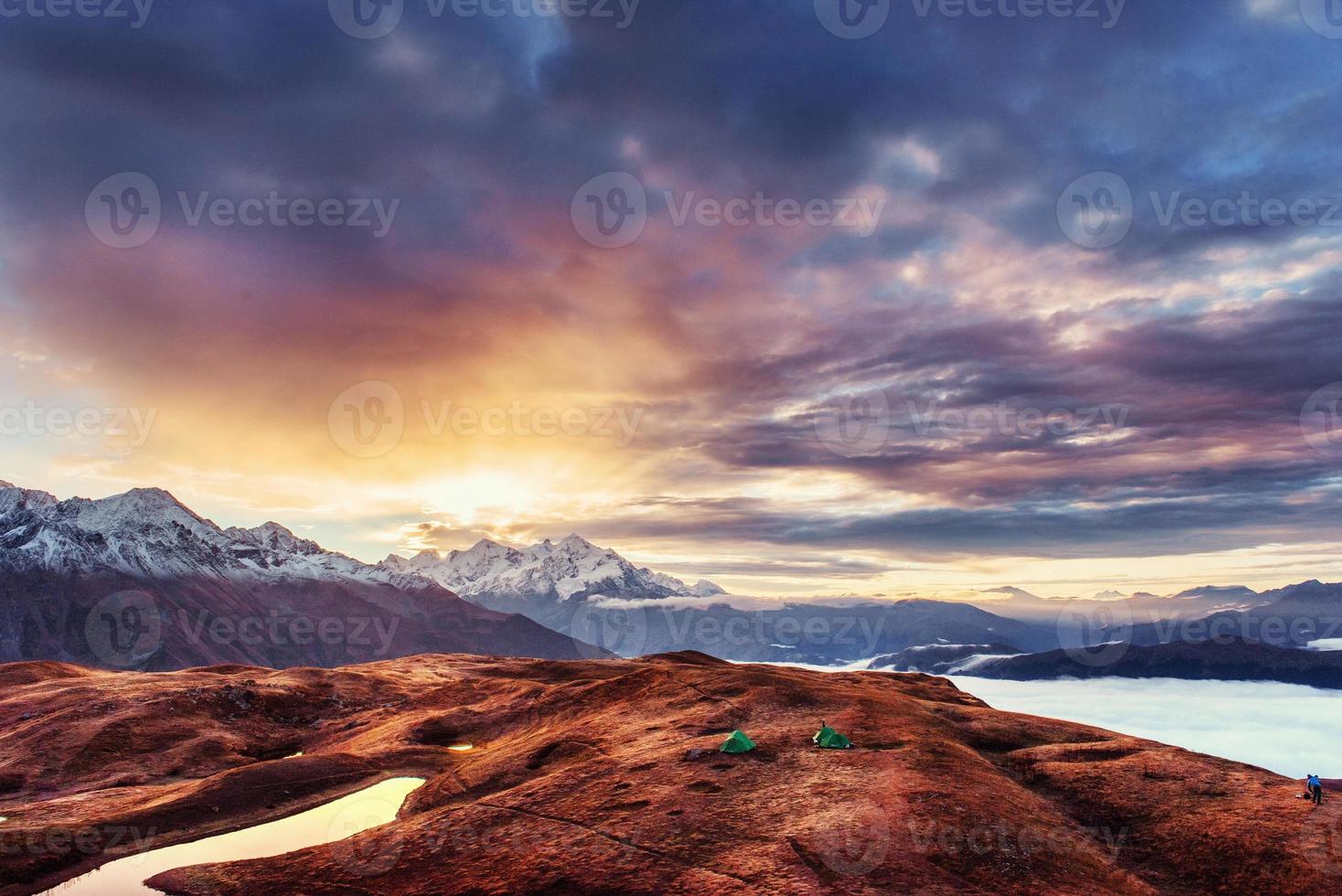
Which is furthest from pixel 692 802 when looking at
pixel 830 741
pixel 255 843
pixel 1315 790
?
pixel 1315 790

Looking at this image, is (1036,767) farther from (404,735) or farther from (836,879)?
(404,735)

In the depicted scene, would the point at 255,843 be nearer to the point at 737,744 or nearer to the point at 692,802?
the point at 692,802

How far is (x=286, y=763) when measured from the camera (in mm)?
65000

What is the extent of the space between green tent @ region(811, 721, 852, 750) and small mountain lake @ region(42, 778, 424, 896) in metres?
33.4

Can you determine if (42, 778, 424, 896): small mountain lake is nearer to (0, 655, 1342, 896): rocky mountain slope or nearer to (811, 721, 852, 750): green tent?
(0, 655, 1342, 896): rocky mountain slope

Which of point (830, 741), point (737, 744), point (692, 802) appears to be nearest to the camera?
point (692, 802)

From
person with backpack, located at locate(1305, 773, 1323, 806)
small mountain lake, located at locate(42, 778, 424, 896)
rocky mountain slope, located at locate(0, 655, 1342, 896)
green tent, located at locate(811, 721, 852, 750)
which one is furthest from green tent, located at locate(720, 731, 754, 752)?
person with backpack, located at locate(1305, 773, 1323, 806)

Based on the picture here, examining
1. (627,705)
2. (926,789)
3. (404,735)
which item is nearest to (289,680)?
(404,735)

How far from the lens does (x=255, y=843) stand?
48875 millimetres

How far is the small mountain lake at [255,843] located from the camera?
1671 inches

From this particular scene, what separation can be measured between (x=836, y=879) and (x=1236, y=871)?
73.7 feet

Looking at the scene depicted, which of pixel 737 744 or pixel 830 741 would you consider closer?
pixel 737 744

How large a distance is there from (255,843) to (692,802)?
1244 inches

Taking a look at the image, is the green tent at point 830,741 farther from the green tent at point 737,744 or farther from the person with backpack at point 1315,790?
the person with backpack at point 1315,790
